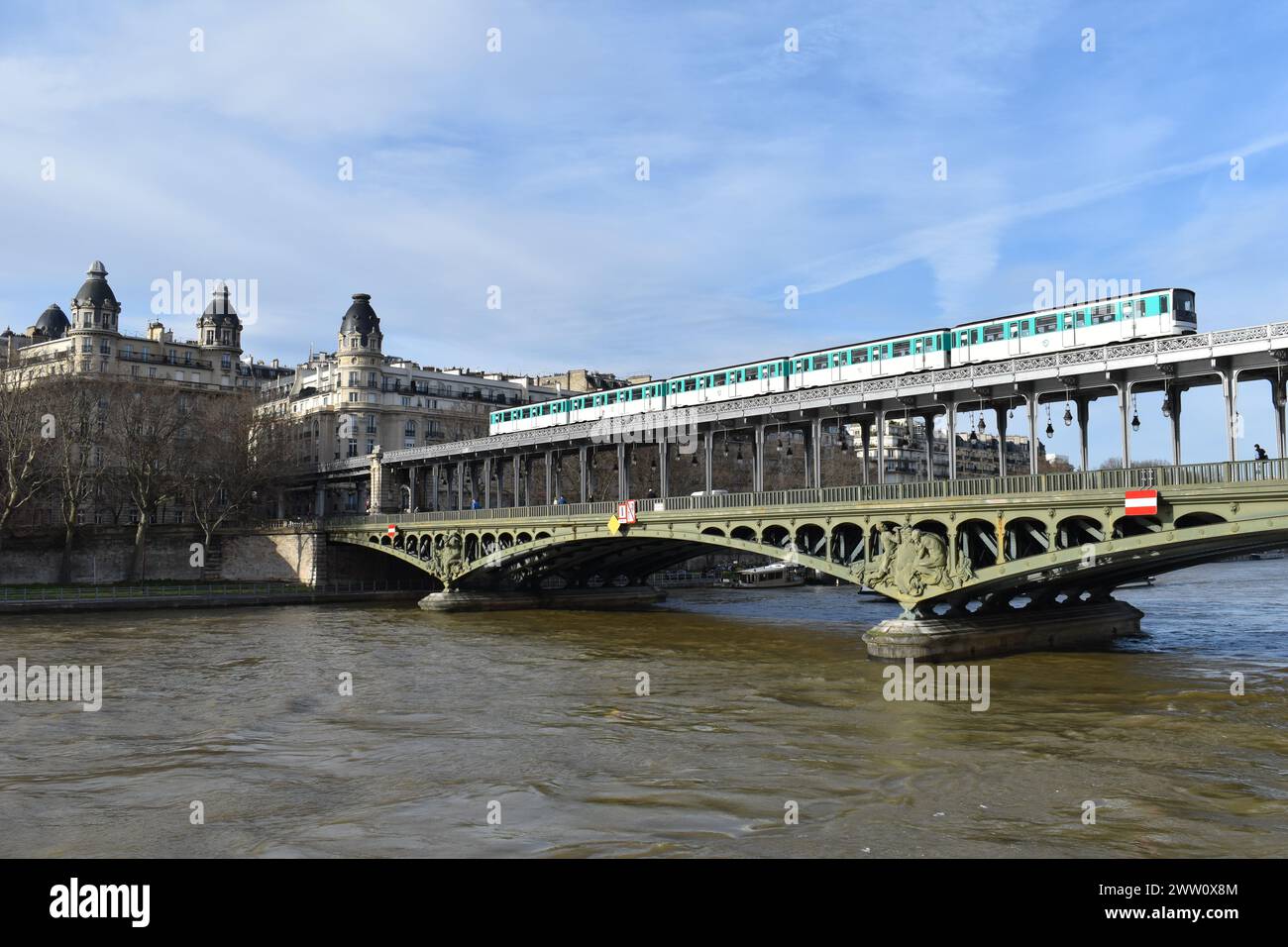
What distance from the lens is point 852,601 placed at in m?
66.9

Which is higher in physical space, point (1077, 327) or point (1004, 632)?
point (1077, 327)

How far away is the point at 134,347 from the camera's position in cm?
10162

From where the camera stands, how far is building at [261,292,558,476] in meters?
104

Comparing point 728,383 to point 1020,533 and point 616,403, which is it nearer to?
point 616,403

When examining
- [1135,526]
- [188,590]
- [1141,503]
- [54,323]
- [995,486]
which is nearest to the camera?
[1141,503]

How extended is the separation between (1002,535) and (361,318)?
85550mm

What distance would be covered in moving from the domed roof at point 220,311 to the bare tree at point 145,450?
37576 mm

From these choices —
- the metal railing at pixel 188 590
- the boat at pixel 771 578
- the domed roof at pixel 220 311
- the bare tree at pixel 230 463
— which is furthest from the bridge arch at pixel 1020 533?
the domed roof at pixel 220 311

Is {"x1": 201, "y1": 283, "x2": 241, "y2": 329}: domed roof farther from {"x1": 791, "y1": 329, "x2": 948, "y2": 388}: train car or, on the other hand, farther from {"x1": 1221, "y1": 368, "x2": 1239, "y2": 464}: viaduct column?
{"x1": 1221, "y1": 368, "x2": 1239, "y2": 464}: viaduct column

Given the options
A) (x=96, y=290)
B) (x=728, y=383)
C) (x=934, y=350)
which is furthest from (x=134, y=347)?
(x=934, y=350)

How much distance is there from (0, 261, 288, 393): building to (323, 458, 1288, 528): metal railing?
200 ft

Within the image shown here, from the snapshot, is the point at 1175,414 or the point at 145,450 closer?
the point at 1175,414

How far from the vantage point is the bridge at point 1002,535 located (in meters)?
28.3
